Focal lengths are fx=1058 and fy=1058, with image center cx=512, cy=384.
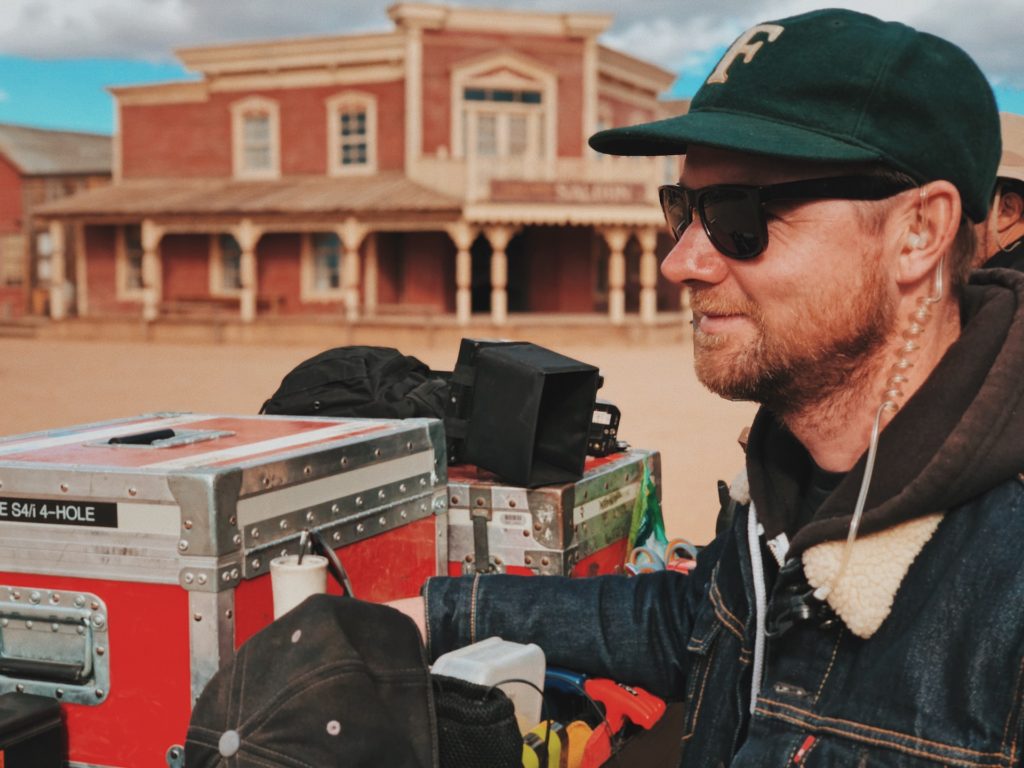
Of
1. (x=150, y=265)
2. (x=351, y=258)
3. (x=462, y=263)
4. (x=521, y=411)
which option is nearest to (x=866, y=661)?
(x=521, y=411)

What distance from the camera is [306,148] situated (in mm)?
26266

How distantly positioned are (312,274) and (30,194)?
12.3 m

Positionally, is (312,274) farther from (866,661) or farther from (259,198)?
(866,661)

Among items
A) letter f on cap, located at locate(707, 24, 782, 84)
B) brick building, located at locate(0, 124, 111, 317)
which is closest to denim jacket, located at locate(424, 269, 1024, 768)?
letter f on cap, located at locate(707, 24, 782, 84)

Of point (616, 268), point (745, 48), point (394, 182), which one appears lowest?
point (616, 268)

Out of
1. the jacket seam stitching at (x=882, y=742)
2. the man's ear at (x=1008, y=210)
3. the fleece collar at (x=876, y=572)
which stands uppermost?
the man's ear at (x=1008, y=210)

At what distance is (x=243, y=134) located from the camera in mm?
26781

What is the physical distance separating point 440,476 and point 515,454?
0.63 ft

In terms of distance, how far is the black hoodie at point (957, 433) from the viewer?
1.46 meters

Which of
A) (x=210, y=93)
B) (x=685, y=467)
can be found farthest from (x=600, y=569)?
(x=210, y=93)

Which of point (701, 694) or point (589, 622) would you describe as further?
point (589, 622)

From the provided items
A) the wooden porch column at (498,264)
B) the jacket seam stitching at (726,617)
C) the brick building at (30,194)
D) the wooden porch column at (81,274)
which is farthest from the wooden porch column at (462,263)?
the jacket seam stitching at (726,617)

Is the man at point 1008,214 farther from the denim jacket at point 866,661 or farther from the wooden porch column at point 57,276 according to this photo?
the wooden porch column at point 57,276

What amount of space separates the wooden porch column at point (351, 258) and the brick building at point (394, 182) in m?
0.05
